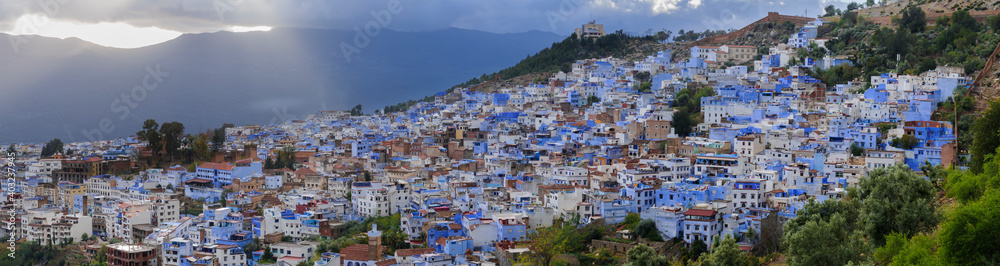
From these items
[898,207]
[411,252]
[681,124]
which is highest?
[681,124]

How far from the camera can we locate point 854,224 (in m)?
11.4

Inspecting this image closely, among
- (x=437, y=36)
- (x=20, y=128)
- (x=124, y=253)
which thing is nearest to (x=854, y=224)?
(x=124, y=253)

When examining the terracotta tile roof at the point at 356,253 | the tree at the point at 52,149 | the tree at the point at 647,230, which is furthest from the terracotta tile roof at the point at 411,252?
the tree at the point at 52,149

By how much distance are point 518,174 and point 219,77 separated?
32.1 metres

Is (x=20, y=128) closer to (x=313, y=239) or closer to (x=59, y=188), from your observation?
(x=59, y=188)

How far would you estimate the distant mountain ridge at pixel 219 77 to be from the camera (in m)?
40.7

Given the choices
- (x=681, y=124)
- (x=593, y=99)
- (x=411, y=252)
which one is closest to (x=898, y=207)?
(x=411, y=252)

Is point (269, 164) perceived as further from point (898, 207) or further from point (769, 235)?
point (898, 207)

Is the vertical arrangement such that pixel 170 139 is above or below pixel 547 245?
above

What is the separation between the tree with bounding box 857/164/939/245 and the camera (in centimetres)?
1034

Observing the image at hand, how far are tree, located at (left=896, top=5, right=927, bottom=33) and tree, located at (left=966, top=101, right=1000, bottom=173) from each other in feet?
50.7

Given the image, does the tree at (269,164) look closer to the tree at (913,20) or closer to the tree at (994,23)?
the tree at (913,20)

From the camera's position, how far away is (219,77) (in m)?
47.6

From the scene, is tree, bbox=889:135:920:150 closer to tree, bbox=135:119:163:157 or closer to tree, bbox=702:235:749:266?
tree, bbox=702:235:749:266
